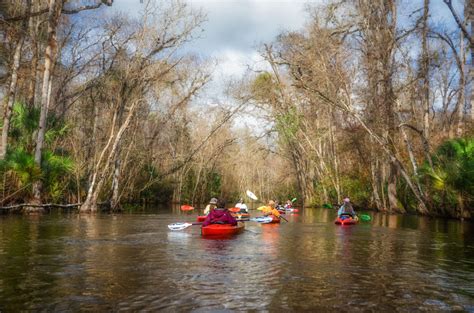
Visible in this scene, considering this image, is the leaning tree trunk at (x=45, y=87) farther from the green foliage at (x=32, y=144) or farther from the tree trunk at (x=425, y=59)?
the tree trunk at (x=425, y=59)

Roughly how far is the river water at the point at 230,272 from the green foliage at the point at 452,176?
16.0ft

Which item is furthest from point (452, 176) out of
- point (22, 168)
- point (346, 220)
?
point (22, 168)

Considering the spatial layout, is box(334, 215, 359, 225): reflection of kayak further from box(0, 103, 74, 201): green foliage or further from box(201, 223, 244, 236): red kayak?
box(0, 103, 74, 201): green foliage

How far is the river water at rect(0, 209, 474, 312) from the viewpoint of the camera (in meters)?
6.38

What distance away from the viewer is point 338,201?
34.7 m

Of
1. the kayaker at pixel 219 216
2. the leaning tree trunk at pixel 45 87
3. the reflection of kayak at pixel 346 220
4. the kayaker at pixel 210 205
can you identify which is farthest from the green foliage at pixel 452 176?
the leaning tree trunk at pixel 45 87

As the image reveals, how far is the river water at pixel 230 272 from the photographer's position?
6.38m

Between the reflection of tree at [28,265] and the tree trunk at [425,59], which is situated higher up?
the tree trunk at [425,59]

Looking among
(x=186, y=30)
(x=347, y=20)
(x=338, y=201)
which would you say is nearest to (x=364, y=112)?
(x=347, y=20)

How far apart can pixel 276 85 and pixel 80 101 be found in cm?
1525

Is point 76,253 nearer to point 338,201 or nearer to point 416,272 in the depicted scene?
point 416,272

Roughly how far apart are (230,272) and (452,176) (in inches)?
547

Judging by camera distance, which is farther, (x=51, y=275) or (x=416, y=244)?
(x=416, y=244)

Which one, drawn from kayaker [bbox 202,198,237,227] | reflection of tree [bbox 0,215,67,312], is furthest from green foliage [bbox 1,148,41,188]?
kayaker [bbox 202,198,237,227]
